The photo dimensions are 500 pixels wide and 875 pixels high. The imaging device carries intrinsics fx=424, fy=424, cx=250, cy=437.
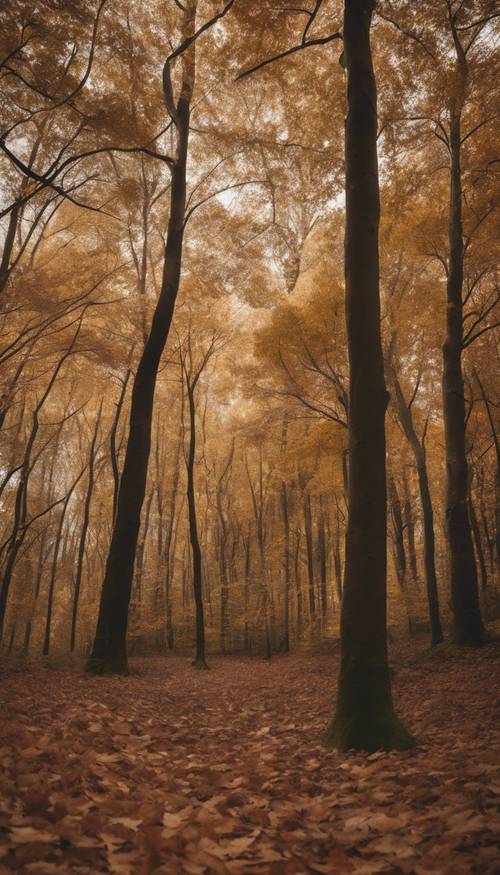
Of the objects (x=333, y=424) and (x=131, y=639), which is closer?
(x=333, y=424)

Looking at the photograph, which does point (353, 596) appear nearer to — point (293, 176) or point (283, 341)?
point (283, 341)

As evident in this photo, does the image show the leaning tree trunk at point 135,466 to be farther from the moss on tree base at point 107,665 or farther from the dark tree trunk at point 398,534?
the dark tree trunk at point 398,534

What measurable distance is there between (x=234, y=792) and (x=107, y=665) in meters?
5.00

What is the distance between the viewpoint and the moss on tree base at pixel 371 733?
312 centimetres

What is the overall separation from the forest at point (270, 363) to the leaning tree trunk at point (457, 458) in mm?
44

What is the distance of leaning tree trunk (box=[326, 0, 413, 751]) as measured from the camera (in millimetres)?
3326

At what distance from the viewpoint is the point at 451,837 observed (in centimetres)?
167

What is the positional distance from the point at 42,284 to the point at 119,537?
192 inches

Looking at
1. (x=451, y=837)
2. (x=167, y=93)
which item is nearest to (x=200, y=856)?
(x=451, y=837)

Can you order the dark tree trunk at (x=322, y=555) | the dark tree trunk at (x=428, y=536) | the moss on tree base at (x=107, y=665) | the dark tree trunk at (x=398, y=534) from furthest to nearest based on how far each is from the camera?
the dark tree trunk at (x=322, y=555) → the dark tree trunk at (x=398, y=534) → the dark tree trunk at (x=428, y=536) → the moss on tree base at (x=107, y=665)

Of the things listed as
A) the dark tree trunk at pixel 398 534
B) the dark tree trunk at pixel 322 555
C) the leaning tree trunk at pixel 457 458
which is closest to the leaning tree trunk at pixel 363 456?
the leaning tree trunk at pixel 457 458

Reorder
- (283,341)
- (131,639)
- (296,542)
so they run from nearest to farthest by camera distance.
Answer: (283,341)
(131,639)
(296,542)

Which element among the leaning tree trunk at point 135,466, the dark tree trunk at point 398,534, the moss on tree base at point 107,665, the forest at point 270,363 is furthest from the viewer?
the dark tree trunk at point 398,534

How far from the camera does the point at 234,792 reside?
2.44 m
